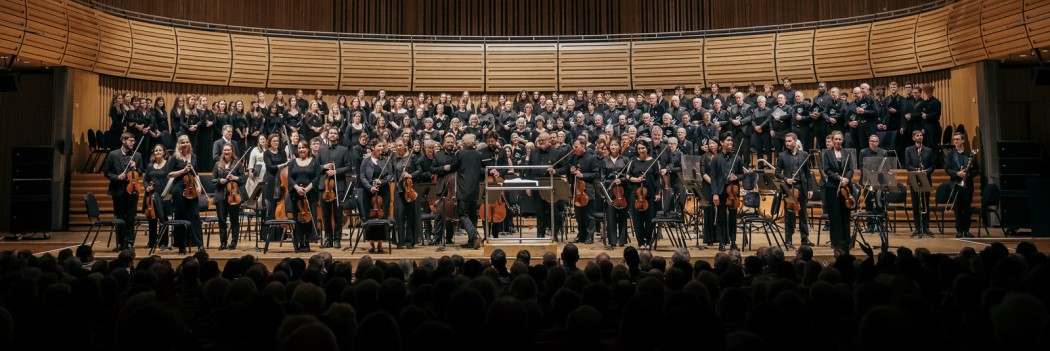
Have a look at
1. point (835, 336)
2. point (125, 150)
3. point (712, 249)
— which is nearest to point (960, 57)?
point (712, 249)

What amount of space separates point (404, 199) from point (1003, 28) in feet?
29.4

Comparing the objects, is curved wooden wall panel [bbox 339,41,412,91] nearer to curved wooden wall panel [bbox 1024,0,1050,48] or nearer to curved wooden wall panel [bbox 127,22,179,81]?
curved wooden wall panel [bbox 127,22,179,81]

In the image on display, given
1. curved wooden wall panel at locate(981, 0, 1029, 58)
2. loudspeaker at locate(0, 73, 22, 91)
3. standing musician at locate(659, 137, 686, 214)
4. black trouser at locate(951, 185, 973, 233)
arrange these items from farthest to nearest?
1. curved wooden wall panel at locate(981, 0, 1029, 58)
2. loudspeaker at locate(0, 73, 22, 91)
3. black trouser at locate(951, 185, 973, 233)
4. standing musician at locate(659, 137, 686, 214)

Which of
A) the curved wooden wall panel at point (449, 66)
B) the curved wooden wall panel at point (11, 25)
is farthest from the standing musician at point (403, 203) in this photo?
the curved wooden wall panel at point (449, 66)

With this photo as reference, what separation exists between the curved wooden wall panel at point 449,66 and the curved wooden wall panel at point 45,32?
6.10 m

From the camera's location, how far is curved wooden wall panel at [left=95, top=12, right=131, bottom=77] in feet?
40.5

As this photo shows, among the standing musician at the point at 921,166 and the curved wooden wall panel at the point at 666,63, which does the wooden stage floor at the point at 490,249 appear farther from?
the curved wooden wall panel at the point at 666,63

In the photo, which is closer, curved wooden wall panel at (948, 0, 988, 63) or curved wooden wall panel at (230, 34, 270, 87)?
curved wooden wall panel at (948, 0, 988, 63)

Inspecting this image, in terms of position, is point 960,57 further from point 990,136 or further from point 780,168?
point 780,168

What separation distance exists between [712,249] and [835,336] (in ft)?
18.4

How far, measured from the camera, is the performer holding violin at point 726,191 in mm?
8359

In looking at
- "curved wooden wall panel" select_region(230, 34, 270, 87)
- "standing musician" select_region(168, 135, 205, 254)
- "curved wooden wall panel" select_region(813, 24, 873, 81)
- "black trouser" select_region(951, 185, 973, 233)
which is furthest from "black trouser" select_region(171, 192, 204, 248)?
"curved wooden wall panel" select_region(813, 24, 873, 81)

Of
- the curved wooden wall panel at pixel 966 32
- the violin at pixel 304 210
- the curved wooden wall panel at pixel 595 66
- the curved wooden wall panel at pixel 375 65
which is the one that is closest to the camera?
the violin at pixel 304 210

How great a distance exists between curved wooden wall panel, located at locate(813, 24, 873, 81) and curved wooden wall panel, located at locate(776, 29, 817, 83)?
11 centimetres
